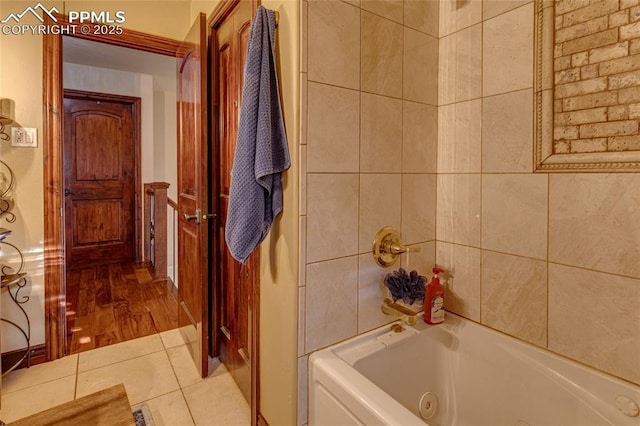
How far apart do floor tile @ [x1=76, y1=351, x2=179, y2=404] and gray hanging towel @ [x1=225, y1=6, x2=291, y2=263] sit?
46.2 inches

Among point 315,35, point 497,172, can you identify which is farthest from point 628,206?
point 315,35

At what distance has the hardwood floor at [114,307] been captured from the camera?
8.05 ft

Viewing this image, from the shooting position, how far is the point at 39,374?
1994 millimetres

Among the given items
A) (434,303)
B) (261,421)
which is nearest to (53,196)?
(261,421)

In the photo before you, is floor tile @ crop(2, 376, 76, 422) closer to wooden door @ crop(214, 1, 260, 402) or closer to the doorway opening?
wooden door @ crop(214, 1, 260, 402)

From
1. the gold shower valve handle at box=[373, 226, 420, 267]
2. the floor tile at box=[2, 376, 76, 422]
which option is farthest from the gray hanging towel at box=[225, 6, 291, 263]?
the floor tile at box=[2, 376, 76, 422]

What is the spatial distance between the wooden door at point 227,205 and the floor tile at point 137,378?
1.10ft

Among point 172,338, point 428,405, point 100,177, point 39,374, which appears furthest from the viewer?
point 100,177

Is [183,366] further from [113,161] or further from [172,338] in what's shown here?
[113,161]

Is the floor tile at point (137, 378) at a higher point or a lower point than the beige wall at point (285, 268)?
lower

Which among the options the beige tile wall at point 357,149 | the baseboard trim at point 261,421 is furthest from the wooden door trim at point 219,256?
the beige tile wall at point 357,149

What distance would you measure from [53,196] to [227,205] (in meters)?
1.17

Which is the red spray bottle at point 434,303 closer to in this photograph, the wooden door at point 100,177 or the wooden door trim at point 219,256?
the wooden door trim at point 219,256

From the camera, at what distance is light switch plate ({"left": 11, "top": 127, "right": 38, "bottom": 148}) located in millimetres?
2010
